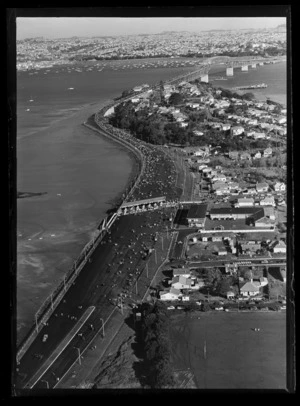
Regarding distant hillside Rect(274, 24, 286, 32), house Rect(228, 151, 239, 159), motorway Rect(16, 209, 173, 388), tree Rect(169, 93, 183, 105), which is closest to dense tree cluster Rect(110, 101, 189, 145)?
tree Rect(169, 93, 183, 105)

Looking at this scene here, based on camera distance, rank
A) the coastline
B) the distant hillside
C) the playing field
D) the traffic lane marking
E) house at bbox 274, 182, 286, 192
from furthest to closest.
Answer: the coastline
the traffic lane marking
house at bbox 274, 182, 286, 192
the playing field
the distant hillside

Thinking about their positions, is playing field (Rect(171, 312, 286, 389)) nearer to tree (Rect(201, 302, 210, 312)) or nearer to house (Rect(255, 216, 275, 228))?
tree (Rect(201, 302, 210, 312))

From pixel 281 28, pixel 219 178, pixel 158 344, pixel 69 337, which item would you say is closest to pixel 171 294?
pixel 158 344

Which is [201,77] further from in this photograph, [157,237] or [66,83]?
[157,237]

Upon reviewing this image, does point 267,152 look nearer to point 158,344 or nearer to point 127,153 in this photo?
point 127,153

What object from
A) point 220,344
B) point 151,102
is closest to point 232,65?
point 151,102

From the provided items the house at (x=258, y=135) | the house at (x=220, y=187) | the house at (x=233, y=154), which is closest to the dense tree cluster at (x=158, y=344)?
the house at (x=220, y=187)
